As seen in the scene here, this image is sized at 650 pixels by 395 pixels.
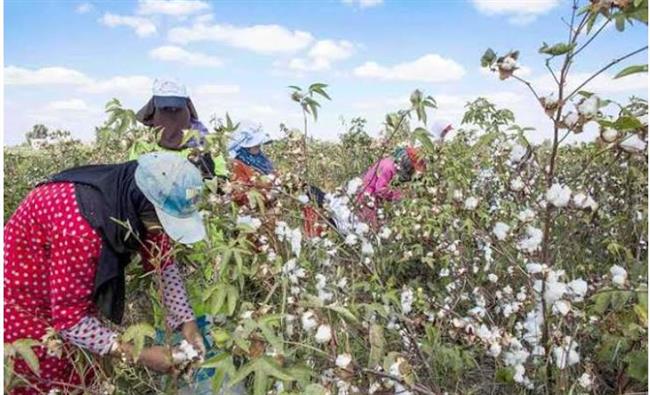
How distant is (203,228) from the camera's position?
63.9 inches

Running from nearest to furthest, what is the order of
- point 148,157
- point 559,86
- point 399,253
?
point 559,86, point 148,157, point 399,253

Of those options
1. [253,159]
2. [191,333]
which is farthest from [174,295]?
[253,159]

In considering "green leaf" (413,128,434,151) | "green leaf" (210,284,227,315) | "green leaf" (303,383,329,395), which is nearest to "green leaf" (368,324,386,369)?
"green leaf" (303,383,329,395)

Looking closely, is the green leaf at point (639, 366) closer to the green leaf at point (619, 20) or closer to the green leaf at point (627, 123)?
the green leaf at point (627, 123)

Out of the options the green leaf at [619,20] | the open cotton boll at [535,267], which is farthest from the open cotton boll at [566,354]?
the green leaf at [619,20]

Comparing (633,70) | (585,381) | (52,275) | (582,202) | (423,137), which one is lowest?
(585,381)

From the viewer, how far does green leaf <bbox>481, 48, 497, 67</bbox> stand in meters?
1.32

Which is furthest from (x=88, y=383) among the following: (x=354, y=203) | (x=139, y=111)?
(x=139, y=111)

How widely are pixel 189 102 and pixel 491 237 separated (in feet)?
5.23

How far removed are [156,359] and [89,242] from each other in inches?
10.9

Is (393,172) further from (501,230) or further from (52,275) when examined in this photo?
(52,275)

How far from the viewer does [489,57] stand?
133 centimetres

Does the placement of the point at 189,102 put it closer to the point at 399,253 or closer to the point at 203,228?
the point at 399,253

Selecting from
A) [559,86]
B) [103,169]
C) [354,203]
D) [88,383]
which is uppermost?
[559,86]
